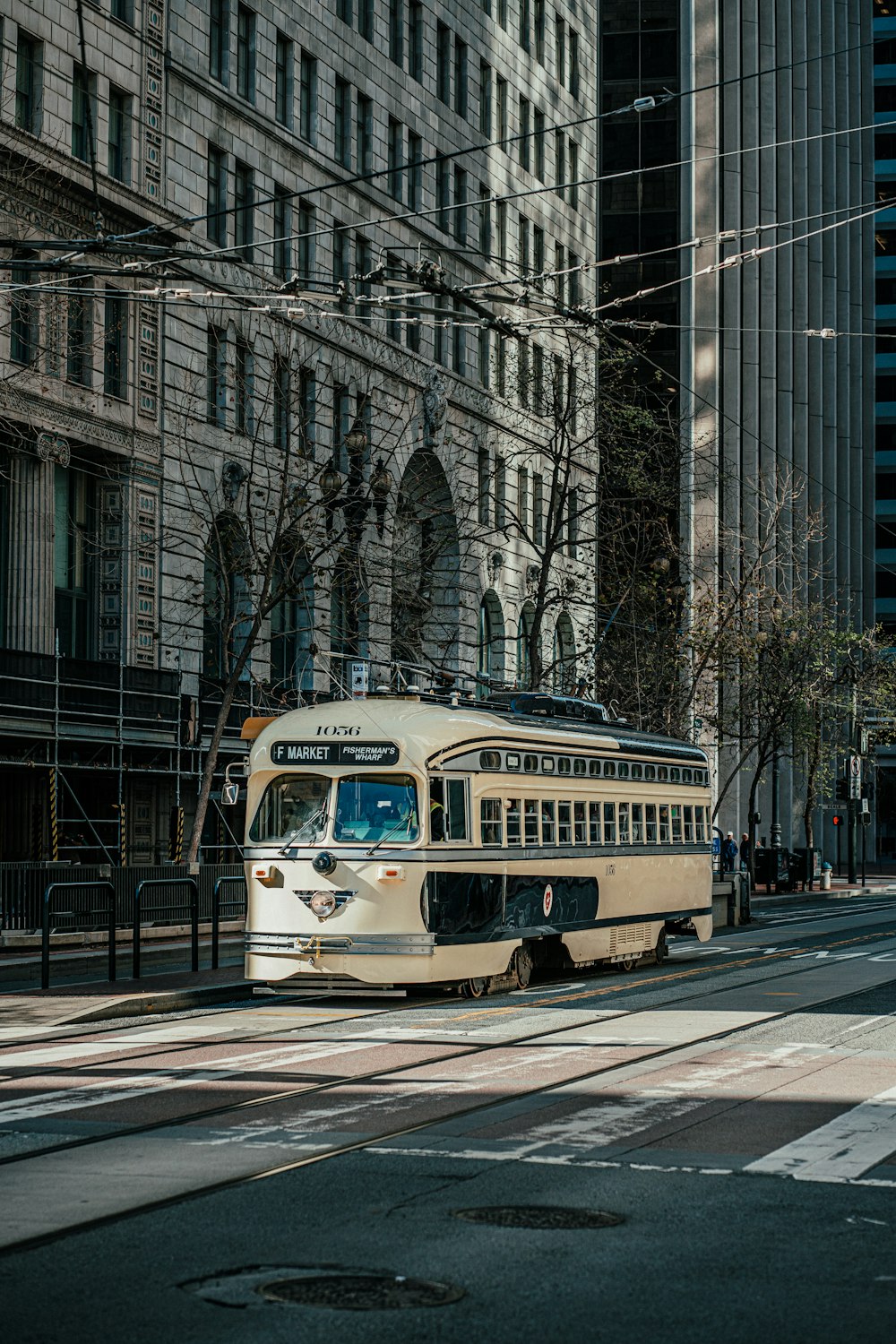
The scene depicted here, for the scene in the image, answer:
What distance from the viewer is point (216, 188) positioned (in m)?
41.0

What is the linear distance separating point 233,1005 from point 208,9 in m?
26.9

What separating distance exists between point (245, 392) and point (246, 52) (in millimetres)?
9018

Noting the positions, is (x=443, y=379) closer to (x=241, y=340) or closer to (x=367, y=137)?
(x=367, y=137)

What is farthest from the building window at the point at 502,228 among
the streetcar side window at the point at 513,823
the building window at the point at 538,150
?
the streetcar side window at the point at 513,823

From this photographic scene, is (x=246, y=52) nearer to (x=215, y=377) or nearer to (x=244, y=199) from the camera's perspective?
(x=244, y=199)

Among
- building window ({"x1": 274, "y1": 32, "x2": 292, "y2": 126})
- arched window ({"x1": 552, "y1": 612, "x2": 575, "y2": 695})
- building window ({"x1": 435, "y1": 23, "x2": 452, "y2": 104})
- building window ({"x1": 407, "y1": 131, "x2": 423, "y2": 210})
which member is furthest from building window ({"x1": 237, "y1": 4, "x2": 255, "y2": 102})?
arched window ({"x1": 552, "y1": 612, "x2": 575, "y2": 695})

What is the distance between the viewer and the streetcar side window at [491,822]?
2121cm

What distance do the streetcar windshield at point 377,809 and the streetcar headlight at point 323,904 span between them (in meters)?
0.65

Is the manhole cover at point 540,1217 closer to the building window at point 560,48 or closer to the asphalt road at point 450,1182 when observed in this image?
the asphalt road at point 450,1182

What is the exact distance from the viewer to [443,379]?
169 ft

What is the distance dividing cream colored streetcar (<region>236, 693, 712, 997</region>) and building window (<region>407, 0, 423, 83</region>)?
3227cm

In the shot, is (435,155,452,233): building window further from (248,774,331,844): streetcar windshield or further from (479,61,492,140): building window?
(248,774,331,844): streetcar windshield

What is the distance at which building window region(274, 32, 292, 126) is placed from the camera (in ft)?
145

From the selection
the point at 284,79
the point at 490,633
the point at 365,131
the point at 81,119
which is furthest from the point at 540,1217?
the point at 490,633
